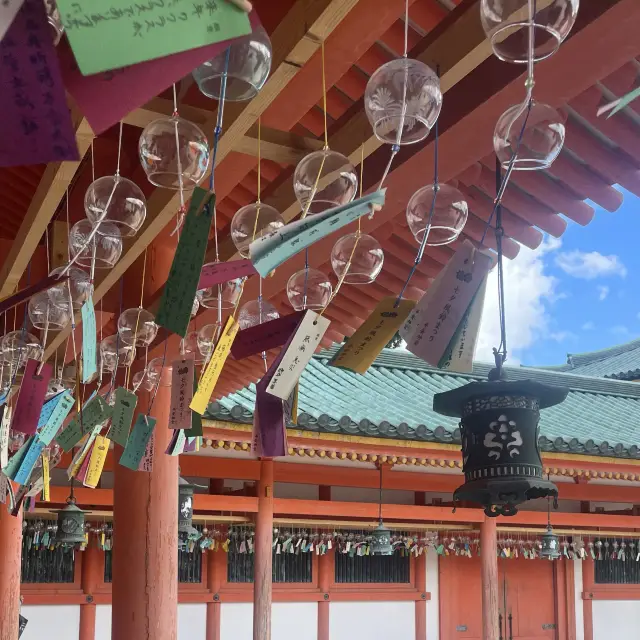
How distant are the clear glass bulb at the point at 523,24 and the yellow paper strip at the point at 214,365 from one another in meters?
1.15

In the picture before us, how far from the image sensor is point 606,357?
2602 centimetres

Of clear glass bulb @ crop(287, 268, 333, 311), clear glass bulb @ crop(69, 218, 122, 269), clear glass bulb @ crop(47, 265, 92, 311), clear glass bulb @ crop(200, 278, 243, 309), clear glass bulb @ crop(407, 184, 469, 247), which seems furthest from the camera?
clear glass bulb @ crop(47, 265, 92, 311)

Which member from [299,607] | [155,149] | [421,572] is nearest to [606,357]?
[421,572]

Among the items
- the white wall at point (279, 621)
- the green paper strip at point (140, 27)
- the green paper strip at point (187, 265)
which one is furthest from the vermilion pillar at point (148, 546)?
the white wall at point (279, 621)

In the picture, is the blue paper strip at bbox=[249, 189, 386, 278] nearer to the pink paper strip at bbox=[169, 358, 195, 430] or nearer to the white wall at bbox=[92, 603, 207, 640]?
the pink paper strip at bbox=[169, 358, 195, 430]

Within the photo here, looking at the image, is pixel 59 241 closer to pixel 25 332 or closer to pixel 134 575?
pixel 25 332

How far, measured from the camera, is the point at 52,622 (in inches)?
350

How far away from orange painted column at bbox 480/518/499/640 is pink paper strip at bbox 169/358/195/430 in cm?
786

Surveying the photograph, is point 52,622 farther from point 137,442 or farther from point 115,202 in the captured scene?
point 115,202

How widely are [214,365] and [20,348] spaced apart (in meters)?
1.88

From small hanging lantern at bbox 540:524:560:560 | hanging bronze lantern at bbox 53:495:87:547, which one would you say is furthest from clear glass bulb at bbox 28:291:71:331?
small hanging lantern at bbox 540:524:560:560

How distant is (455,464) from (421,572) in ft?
8.40

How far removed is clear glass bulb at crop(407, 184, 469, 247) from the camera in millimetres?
2201

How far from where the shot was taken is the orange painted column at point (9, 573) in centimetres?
713
